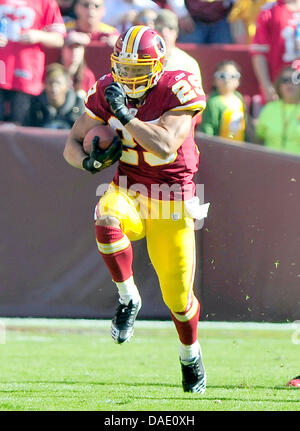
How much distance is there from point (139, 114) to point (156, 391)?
1.63 metres

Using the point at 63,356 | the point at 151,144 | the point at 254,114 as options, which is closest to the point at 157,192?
the point at 151,144

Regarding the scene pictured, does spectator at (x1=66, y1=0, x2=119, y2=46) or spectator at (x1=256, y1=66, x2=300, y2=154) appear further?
spectator at (x1=66, y1=0, x2=119, y2=46)

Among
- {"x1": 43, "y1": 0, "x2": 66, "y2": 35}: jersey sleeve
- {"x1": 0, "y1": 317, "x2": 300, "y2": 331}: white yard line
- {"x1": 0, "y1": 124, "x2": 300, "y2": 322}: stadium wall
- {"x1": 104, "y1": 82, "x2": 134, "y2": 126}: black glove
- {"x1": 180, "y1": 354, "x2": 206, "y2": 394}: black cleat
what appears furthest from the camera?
{"x1": 43, "y1": 0, "x2": 66, "y2": 35}: jersey sleeve


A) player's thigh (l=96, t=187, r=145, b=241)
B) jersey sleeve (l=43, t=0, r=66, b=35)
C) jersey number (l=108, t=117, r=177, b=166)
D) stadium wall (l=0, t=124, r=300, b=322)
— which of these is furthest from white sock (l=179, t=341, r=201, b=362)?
jersey sleeve (l=43, t=0, r=66, b=35)

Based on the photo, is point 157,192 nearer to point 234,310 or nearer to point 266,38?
point 234,310

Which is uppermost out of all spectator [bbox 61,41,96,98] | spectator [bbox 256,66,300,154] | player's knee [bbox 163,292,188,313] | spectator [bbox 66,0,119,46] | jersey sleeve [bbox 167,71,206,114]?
jersey sleeve [bbox 167,71,206,114]

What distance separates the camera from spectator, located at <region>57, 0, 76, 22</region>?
9570 millimetres

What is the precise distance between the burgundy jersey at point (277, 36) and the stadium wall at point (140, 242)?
1.59 meters

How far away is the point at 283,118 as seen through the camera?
866cm

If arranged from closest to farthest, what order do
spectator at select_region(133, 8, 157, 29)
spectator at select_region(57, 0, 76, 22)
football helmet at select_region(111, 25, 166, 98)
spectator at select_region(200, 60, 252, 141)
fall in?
football helmet at select_region(111, 25, 166, 98), spectator at select_region(133, 8, 157, 29), spectator at select_region(200, 60, 252, 141), spectator at select_region(57, 0, 76, 22)

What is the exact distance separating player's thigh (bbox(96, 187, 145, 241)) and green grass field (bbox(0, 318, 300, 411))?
0.94 m

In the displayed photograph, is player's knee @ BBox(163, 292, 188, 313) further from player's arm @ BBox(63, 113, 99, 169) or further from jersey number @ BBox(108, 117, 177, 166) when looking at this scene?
player's arm @ BBox(63, 113, 99, 169)

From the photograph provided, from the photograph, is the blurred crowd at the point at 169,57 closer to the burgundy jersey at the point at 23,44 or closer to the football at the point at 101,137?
the burgundy jersey at the point at 23,44

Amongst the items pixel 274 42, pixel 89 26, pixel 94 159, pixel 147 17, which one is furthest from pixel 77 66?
pixel 94 159
